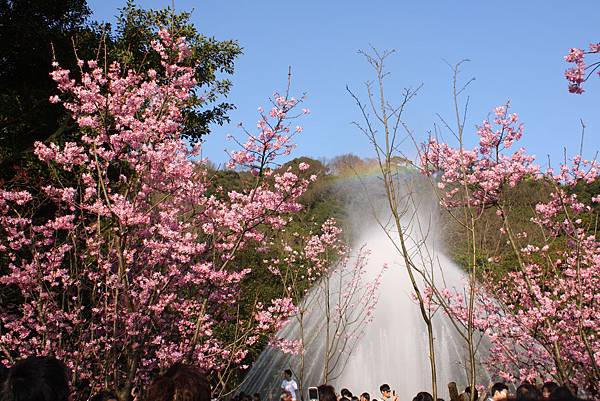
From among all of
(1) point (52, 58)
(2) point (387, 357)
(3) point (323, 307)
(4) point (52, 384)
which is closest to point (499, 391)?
(4) point (52, 384)

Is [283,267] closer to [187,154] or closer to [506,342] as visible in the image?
[506,342]

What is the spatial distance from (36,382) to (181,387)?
1.94ft

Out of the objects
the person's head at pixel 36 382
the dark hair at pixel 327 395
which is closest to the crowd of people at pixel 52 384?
the person's head at pixel 36 382

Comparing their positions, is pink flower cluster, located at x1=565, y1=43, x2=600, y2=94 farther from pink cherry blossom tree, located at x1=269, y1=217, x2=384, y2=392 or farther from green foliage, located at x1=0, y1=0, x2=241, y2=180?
pink cherry blossom tree, located at x1=269, y1=217, x2=384, y2=392

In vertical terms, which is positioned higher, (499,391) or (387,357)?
(387,357)

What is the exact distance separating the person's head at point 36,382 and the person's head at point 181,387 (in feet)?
1.28

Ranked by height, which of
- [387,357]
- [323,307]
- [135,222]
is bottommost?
[387,357]

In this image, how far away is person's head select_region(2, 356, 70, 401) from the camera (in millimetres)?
2244

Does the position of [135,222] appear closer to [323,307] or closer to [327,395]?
[327,395]

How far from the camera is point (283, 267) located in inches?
944

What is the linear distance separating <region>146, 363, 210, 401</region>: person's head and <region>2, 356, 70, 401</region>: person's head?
0.39 metres

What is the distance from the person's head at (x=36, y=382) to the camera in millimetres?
2244

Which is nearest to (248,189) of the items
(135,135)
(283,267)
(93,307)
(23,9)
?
(135,135)

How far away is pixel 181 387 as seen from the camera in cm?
253
